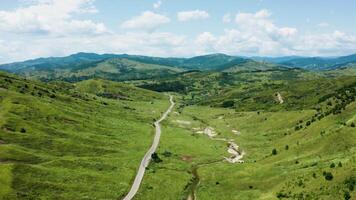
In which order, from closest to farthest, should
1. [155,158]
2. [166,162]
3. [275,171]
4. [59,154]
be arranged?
[275,171] < [59,154] < [166,162] < [155,158]

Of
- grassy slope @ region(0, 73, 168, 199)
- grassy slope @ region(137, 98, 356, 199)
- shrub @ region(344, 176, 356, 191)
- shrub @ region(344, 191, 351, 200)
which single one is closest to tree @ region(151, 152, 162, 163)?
grassy slope @ region(137, 98, 356, 199)

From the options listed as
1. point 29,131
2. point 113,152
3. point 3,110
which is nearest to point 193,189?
point 113,152

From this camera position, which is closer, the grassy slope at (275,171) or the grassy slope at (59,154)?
the grassy slope at (275,171)

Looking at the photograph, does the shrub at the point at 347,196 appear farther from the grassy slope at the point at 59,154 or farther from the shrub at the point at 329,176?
the grassy slope at the point at 59,154

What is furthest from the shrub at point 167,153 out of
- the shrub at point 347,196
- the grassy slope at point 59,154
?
the shrub at point 347,196

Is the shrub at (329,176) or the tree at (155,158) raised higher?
the shrub at (329,176)

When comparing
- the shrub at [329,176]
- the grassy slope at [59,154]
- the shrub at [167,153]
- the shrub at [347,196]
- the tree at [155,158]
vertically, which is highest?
the shrub at [329,176]

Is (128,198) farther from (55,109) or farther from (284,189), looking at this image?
(55,109)

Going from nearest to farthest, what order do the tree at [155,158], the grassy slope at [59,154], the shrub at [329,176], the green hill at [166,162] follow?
the shrub at [329,176] < the green hill at [166,162] < the grassy slope at [59,154] < the tree at [155,158]

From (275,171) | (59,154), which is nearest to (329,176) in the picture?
(275,171)

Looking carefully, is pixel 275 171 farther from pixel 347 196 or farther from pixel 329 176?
pixel 347 196

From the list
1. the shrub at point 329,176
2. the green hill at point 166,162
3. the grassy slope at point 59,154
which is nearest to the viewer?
the shrub at point 329,176
